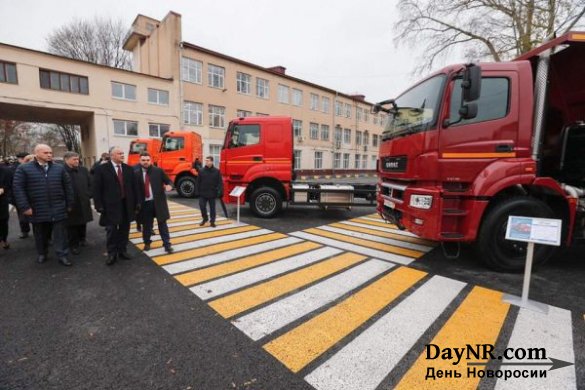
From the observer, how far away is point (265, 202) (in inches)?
320

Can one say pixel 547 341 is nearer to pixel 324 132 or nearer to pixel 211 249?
pixel 211 249

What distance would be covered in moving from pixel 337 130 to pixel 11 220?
108ft

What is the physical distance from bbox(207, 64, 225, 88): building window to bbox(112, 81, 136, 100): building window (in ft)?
19.5

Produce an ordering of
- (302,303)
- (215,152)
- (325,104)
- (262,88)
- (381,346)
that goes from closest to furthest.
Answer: (381,346), (302,303), (215,152), (262,88), (325,104)

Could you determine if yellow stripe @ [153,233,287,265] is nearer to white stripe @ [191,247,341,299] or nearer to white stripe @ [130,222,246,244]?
white stripe @ [130,222,246,244]

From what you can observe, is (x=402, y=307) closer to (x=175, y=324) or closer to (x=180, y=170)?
(x=175, y=324)

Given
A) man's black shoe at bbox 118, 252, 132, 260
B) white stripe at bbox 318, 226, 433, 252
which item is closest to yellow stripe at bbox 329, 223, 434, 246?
white stripe at bbox 318, 226, 433, 252

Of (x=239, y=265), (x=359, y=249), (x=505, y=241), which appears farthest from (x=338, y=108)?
(x=239, y=265)

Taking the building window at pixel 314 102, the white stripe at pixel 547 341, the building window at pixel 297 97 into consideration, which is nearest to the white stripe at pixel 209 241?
the white stripe at pixel 547 341

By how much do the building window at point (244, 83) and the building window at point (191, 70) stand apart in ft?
12.0

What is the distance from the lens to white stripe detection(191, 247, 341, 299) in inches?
139

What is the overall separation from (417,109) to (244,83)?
24.2 m

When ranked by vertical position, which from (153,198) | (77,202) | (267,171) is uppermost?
(267,171)

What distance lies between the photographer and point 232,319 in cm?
287
